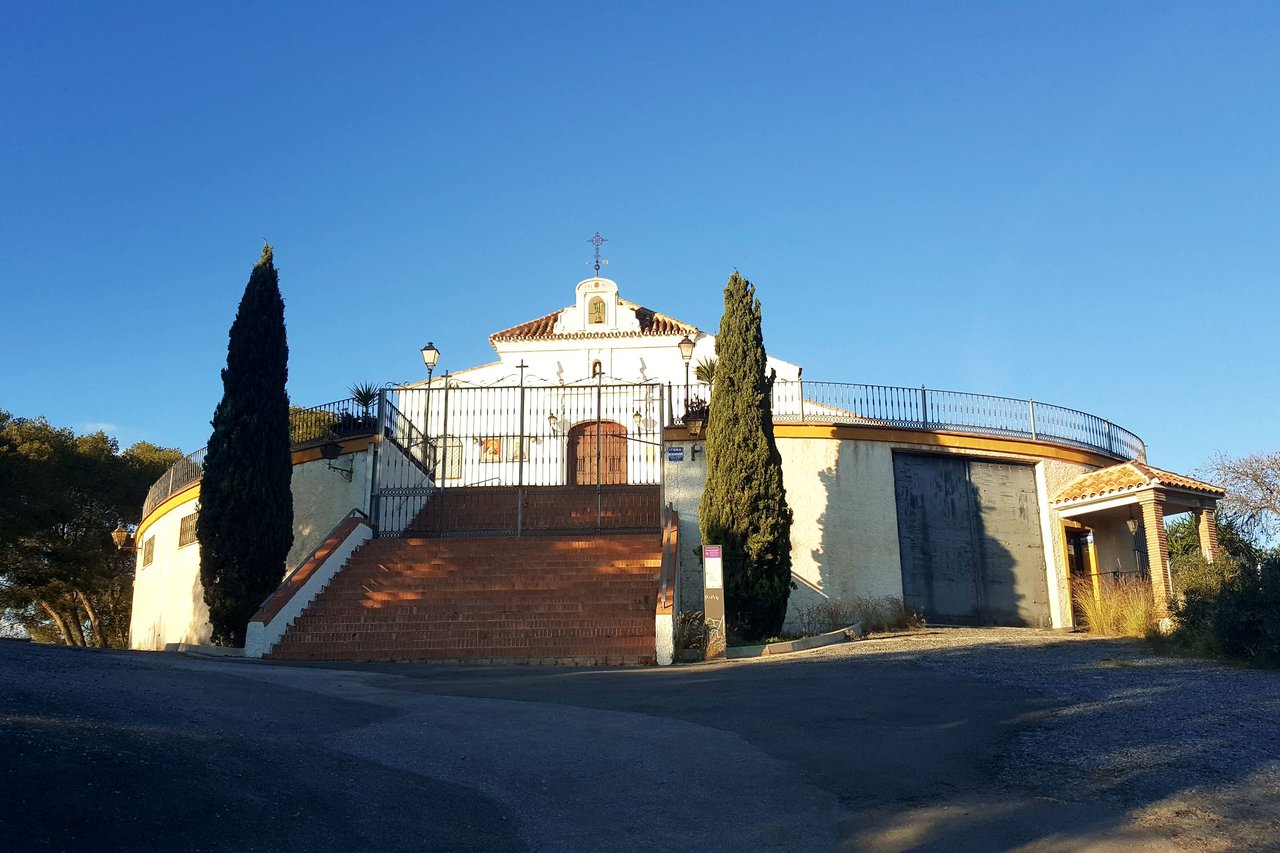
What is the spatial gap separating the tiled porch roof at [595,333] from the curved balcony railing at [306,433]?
18061mm

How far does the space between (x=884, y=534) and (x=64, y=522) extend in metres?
24.7

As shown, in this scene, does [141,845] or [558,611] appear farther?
[558,611]

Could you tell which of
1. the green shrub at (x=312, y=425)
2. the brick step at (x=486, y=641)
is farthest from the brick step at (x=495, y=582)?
the green shrub at (x=312, y=425)

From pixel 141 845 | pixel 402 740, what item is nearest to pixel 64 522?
pixel 402 740

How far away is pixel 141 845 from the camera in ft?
14.5

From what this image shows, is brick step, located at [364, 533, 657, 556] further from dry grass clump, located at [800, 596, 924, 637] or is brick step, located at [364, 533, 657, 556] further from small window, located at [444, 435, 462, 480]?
small window, located at [444, 435, 462, 480]

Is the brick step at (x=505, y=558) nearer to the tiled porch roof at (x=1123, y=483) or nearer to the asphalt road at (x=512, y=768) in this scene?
the asphalt road at (x=512, y=768)

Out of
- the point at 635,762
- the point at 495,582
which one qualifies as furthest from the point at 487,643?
the point at 635,762

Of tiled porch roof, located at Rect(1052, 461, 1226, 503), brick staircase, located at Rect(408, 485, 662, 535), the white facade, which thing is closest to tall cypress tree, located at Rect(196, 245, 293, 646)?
brick staircase, located at Rect(408, 485, 662, 535)

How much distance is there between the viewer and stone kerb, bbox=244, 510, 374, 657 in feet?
47.6

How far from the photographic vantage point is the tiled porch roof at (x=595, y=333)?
40.5 metres

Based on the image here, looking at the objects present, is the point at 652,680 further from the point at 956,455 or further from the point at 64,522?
the point at 64,522

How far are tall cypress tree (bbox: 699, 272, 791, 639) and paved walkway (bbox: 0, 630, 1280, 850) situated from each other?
17.9 ft

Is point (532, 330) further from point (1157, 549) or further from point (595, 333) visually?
point (1157, 549)
